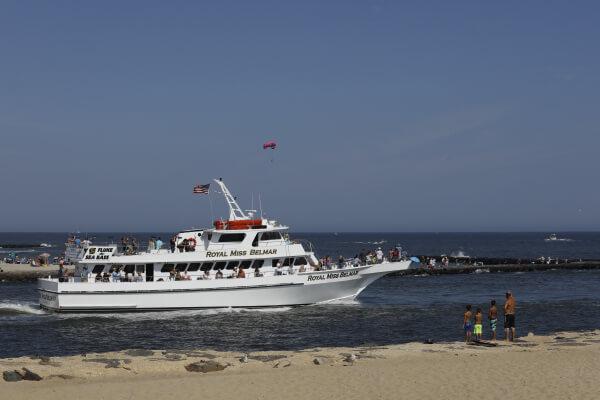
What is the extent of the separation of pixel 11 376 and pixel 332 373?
7853 mm

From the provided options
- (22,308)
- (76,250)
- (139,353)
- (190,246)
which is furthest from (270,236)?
(139,353)

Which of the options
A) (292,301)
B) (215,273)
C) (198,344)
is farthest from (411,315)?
(198,344)

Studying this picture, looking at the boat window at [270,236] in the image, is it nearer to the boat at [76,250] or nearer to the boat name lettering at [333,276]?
the boat name lettering at [333,276]

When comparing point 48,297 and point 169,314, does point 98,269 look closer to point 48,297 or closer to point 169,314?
point 48,297

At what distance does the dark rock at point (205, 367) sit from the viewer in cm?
1825

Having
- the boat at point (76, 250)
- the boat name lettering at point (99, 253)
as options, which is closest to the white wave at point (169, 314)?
the boat name lettering at point (99, 253)

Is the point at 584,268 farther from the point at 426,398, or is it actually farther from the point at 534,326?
the point at 426,398

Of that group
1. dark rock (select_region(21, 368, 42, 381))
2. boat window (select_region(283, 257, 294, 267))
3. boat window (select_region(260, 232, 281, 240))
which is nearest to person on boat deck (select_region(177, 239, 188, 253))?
boat window (select_region(260, 232, 281, 240))

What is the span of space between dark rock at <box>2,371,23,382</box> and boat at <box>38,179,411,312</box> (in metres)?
14.7

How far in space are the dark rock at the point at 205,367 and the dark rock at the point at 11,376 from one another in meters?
4.14

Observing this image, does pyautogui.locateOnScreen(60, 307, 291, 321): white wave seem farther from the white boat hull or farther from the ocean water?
the white boat hull

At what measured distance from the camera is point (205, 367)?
1827 cm

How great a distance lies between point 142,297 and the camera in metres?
31.8

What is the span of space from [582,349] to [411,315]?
12.3m
